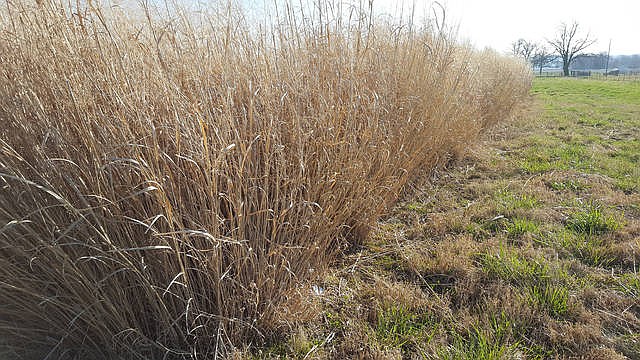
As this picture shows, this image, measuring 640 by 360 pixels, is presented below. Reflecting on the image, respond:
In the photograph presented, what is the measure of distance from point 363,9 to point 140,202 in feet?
6.12

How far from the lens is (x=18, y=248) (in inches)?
42.6

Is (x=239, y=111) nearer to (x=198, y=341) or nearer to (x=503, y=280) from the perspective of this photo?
(x=198, y=341)

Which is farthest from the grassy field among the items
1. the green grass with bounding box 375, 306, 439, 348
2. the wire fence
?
the wire fence

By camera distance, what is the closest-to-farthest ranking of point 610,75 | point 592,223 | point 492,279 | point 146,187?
1. point 146,187
2. point 492,279
3. point 592,223
4. point 610,75

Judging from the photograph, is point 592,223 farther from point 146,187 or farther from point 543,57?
point 543,57

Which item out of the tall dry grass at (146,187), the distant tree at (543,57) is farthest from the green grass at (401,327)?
the distant tree at (543,57)

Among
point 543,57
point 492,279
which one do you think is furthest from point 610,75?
point 492,279

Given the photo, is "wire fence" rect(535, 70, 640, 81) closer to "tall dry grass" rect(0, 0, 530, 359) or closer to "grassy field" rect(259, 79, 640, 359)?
"grassy field" rect(259, 79, 640, 359)

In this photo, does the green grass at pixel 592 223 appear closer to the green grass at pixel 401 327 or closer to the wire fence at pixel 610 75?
the green grass at pixel 401 327

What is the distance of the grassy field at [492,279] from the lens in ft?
4.30

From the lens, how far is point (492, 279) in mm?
1666

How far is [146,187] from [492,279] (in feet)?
5.24

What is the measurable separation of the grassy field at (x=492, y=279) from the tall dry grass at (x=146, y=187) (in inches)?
11.9

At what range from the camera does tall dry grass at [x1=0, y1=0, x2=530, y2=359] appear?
106 cm
